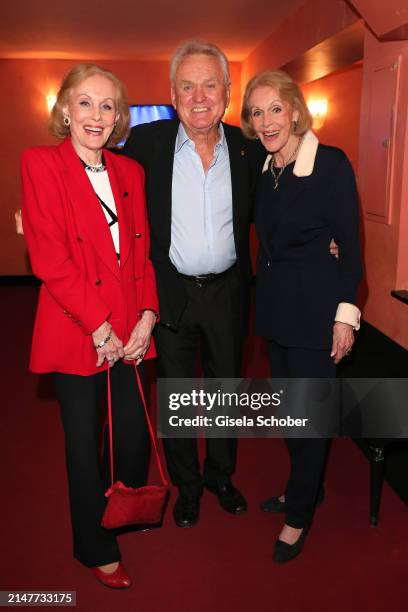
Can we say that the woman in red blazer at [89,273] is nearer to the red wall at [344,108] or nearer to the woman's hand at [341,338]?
the woman's hand at [341,338]

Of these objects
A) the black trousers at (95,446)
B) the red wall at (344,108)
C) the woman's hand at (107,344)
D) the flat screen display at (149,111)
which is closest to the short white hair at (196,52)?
the woman's hand at (107,344)

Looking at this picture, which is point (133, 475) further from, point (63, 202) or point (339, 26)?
point (339, 26)

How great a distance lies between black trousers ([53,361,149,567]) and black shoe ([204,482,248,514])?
59 cm

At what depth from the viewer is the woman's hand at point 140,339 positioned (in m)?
2.12

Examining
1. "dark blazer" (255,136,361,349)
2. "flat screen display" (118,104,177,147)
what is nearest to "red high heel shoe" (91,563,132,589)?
"dark blazer" (255,136,361,349)

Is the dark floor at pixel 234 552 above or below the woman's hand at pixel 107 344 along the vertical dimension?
below

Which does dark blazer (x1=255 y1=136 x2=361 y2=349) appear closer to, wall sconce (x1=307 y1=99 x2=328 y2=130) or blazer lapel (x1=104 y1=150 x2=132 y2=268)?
blazer lapel (x1=104 y1=150 x2=132 y2=268)

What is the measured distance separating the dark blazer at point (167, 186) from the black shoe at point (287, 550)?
1013 millimetres

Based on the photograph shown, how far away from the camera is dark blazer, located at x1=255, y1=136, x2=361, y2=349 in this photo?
2.13 m

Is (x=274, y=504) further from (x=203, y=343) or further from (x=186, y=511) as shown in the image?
(x=203, y=343)

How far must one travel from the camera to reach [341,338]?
2.19 m

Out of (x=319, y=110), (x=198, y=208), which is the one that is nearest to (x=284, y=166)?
(x=198, y=208)

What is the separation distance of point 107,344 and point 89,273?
0.25 metres

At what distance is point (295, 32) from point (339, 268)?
13.3ft
